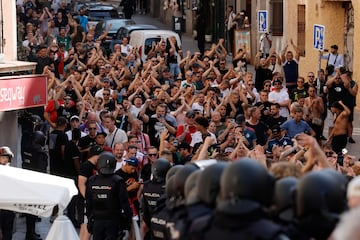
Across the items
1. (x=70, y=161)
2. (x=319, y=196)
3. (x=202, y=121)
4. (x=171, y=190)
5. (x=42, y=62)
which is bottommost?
(x=70, y=161)

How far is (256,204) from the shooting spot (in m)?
6.48

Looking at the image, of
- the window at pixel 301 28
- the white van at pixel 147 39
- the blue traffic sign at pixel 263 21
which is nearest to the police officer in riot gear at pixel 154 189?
the blue traffic sign at pixel 263 21

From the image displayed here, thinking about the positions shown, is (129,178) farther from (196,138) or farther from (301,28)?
(301,28)

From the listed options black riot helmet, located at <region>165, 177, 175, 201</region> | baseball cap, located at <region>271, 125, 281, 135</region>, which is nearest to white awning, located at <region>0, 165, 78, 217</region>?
black riot helmet, located at <region>165, 177, 175, 201</region>

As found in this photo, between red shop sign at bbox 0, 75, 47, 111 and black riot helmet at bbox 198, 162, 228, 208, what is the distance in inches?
344

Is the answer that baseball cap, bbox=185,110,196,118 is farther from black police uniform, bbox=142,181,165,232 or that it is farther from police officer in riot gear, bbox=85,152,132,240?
black police uniform, bbox=142,181,165,232

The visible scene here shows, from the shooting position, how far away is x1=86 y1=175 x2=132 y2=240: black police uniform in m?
13.0

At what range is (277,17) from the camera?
113 feet

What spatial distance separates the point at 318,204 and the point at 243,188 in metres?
0.46

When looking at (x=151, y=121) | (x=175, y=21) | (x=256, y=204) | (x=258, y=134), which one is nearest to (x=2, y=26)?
(x=151, y=121)

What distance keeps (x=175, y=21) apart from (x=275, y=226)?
34.9 meters

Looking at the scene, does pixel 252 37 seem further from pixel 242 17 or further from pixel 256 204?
pixel 256 204

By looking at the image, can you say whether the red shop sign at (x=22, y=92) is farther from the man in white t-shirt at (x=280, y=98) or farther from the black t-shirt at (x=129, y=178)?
the man in white t-shirt at (x=280, y=98)

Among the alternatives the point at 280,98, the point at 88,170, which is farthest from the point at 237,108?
the point at 88,170
